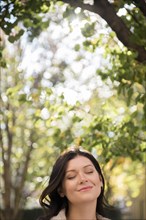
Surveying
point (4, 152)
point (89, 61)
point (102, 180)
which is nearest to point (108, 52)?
point (102, 180)

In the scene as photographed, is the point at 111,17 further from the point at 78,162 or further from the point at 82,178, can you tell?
the point at 82,178

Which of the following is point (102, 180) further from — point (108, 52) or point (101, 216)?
point (108, 52)

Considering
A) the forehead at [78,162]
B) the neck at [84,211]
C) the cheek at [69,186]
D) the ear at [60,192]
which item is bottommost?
the neck at [84,211]

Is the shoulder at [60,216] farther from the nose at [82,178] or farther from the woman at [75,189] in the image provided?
the nose at [82,178]

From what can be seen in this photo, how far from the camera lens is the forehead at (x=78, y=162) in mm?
3219

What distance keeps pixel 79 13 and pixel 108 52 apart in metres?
0.54

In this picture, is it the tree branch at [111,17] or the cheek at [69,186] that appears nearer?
the cheek at [69,186]

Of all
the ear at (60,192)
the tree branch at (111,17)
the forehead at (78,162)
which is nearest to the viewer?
the forehead at (78,162)

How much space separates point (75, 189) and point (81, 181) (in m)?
0.07

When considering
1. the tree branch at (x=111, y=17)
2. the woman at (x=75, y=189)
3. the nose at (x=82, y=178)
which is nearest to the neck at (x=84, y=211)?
the woman at (x=75, y=189)

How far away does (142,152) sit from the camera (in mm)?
6516

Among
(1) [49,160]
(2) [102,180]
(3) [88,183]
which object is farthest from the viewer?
(1) [49,160]

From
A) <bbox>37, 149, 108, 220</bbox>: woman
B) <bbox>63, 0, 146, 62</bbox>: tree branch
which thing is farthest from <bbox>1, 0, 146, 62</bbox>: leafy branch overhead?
<bbox>37, 149, 108, 220</bbox>: woman

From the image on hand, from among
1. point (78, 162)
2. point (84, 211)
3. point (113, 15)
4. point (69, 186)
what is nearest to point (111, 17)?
point (113, 15)
